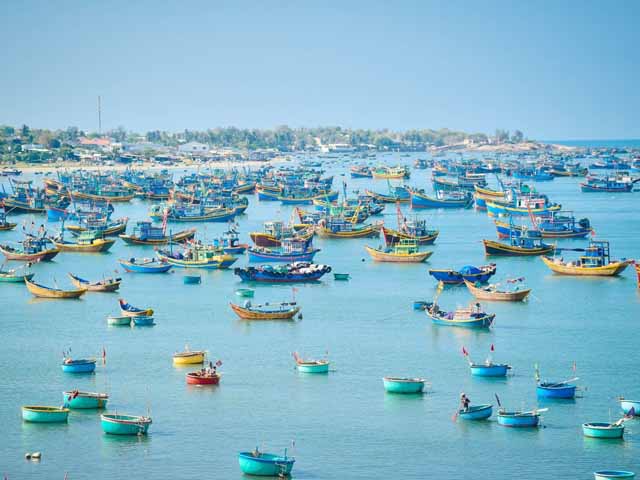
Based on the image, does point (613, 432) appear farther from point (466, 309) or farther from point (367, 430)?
point (466, 309)

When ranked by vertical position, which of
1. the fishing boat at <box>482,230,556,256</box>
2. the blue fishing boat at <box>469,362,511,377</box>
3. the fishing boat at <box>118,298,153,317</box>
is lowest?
the blue fishing boat at <box>469,362,511,377</box>

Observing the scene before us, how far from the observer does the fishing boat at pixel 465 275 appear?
57.7 meters

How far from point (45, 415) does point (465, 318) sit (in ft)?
60.7

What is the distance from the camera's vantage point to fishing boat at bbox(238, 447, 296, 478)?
97.6ft

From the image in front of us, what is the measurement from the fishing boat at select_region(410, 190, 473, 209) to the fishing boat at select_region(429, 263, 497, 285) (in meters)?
47.8

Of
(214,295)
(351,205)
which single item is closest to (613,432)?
(214,295)

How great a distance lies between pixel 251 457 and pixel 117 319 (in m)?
19.3

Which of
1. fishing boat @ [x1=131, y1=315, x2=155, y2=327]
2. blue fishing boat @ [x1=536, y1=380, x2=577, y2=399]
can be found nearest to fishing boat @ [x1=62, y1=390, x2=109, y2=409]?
blue fishing boat @ [x1=536, y1=380, x2=577, y2=399]

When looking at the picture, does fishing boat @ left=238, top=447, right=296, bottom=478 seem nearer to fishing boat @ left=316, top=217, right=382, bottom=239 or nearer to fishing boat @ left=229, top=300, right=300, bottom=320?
fishing boat @ left=229, top=300, right=300, bottom=320

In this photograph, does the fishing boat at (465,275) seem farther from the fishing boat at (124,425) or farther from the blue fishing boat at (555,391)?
the fishing boat at (124,425)

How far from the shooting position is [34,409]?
112ft

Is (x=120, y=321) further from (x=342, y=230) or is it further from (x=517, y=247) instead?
(x=342, y=230)

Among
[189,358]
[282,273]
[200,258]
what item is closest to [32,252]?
[200,258]

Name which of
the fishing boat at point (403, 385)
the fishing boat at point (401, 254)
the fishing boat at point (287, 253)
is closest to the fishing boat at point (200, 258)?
the fishing boat at point (287, 253)
